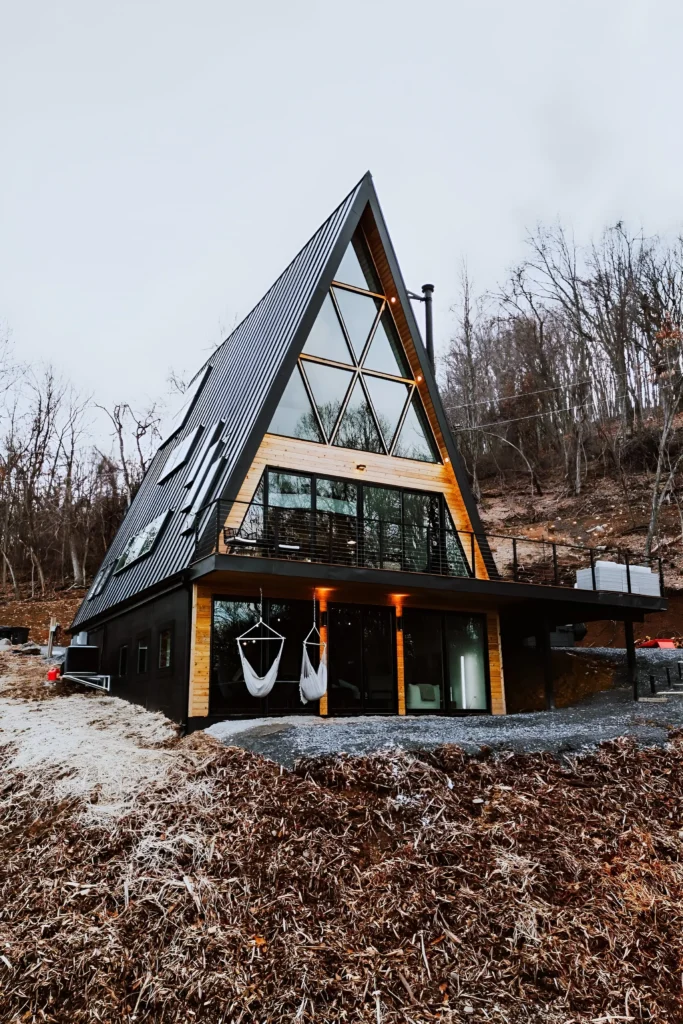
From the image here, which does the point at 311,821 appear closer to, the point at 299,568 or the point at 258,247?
the point at 299,568

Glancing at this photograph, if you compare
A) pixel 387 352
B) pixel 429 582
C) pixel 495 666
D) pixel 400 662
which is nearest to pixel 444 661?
pixel 400 662

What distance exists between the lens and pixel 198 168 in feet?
64.2

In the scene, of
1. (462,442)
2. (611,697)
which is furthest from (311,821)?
(462,442)

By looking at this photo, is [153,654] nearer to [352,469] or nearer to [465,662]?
[352,469]


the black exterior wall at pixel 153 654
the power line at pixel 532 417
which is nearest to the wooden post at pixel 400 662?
the black exterior wall at pixel 153 654

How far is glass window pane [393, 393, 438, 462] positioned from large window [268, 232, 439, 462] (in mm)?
20

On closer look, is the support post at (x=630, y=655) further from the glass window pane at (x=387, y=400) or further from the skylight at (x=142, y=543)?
the skylight at (x=142, y=543)

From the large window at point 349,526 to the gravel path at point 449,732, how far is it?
2834mm

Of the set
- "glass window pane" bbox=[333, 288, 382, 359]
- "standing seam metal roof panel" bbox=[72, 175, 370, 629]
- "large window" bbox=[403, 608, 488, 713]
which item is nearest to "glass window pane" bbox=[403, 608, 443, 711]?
"large window" bbox=[403, 608, 488, 713]

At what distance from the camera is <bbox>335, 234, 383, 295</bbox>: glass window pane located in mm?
14484

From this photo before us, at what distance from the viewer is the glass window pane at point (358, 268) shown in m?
14.5

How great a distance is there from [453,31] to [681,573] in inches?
605

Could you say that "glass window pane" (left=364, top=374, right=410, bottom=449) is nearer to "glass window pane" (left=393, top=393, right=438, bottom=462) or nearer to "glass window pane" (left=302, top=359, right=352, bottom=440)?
"glass window pane" (left=393, top=393, right=438, bottom=462)

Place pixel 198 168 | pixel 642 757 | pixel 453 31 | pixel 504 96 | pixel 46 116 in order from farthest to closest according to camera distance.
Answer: pixel 198 168
pixel 504 96
pixel 46 116
pixel 453 31
pixel 642 757
